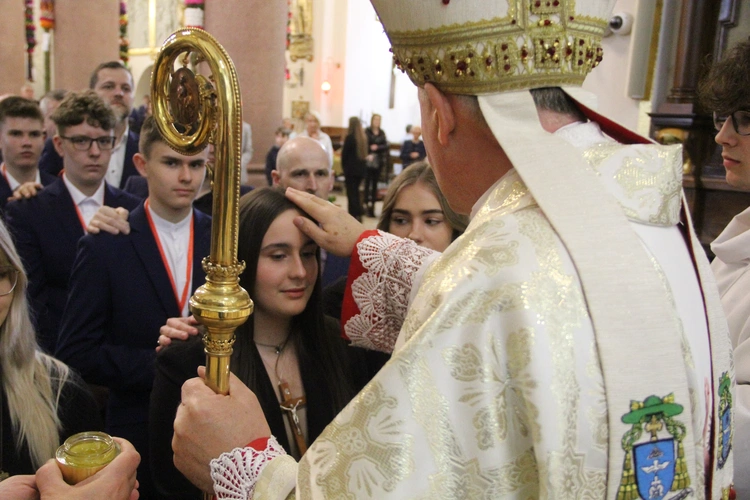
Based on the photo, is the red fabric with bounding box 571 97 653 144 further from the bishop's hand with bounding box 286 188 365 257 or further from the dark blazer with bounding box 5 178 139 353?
the dark blazer with bounding box 5 178 139 353

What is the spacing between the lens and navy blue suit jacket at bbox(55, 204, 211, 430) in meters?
Answer: 2.57

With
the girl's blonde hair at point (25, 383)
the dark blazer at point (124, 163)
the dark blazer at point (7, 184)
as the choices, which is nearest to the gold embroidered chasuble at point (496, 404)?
the girl's blonde hair at point (25, 383)

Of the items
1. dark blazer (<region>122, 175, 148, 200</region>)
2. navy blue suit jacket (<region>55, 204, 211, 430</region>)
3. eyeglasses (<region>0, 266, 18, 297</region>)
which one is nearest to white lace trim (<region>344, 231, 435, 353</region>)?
eyeglasses (<region>0, 266, 18, 297</region>)

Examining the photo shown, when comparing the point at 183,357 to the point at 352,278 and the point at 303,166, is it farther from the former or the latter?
the point at 303,166

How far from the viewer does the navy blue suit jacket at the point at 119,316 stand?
2.57m

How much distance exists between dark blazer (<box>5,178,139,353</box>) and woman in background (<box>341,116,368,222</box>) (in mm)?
8308

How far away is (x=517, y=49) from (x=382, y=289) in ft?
2.71

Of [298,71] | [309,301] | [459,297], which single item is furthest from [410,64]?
[298,71]

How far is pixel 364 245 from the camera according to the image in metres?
1.84

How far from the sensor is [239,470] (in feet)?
3.68

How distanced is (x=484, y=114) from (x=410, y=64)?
7.3 inches

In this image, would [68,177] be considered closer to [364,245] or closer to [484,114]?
[364,245]

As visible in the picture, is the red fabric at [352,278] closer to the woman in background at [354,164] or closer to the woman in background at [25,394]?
the woman in background at [25,394]

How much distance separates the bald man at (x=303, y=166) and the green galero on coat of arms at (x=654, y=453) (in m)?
2.86
